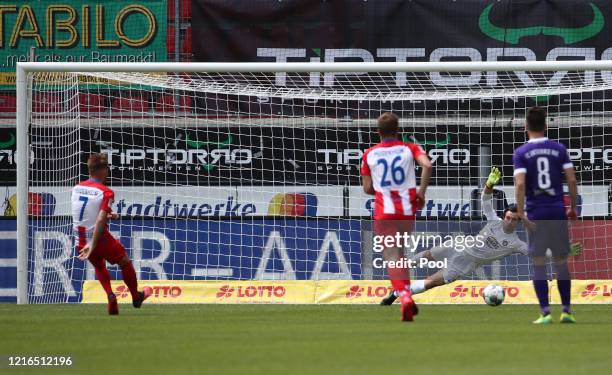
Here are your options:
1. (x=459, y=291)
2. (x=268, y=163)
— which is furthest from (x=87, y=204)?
(x=268, y=163)

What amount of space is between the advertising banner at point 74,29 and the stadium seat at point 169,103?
1364mm

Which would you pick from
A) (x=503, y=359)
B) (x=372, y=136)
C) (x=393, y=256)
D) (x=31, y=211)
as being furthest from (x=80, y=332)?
(x=372, y=136)

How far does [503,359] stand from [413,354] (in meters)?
0.55

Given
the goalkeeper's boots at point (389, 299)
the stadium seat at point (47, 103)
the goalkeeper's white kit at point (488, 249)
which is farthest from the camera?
the stadium seat at point (47, 103)

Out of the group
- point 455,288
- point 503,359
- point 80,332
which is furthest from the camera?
point 455,288

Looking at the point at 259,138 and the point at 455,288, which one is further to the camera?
the point at 259,138

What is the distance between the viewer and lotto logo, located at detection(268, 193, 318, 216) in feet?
53.8

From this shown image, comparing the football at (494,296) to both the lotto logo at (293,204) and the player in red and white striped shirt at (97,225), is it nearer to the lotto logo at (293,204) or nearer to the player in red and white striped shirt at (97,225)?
the player in red and white striped shirt at (97,225)

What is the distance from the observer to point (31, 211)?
16500mm

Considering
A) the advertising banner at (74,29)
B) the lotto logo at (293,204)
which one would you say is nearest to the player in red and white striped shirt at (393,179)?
the lotto logo at (293,204)

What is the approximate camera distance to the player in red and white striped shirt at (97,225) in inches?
458

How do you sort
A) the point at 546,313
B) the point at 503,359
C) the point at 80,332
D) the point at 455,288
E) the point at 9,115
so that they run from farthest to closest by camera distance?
the point at 9,115
the point at 455,288
the point at 546,313
the point at 80,332
the point at 503,359

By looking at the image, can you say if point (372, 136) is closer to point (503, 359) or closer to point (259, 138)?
point (259, 138)

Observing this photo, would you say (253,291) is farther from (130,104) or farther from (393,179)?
(393,179)
